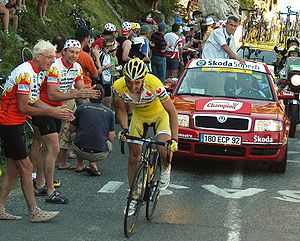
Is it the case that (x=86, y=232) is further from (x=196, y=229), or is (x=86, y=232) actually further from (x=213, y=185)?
(x=213, y=185)

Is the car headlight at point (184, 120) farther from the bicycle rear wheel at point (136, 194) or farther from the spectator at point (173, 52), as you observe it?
the spectator at point (173, 52)

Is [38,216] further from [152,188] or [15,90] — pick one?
[15,90]

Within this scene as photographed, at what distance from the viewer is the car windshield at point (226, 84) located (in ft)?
39.3

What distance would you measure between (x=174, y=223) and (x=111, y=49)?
6.83m

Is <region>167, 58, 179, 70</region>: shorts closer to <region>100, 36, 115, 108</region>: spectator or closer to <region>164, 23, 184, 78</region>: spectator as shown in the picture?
<region>164, 23, 184, 78</region>: spectator

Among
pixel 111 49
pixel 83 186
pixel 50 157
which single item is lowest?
pixel 83 186

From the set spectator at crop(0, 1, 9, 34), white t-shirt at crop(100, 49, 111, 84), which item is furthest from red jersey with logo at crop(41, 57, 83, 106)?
spectator at crop(0, 1, 9, 34)

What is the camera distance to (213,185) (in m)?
10.2

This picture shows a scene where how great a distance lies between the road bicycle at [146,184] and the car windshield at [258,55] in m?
10.6

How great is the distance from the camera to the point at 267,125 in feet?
35.7

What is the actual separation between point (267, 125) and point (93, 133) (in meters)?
2.57

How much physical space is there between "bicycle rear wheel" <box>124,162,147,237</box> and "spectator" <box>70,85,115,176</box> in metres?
2.85

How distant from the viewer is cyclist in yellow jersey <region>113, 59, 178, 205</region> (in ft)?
25.7

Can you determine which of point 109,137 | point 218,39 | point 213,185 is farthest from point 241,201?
point 218,39
